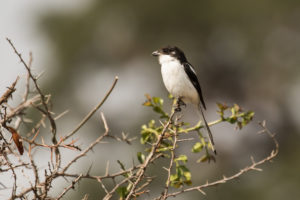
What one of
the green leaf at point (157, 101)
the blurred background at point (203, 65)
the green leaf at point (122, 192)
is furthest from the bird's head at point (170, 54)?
the blurred background at point (203, 65)

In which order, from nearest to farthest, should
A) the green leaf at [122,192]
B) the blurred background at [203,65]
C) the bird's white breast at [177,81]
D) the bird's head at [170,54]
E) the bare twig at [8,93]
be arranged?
the bare twig at [8,93]
the green leaf at [122,192]
the bird's white breast at [177,81]
the bird's head at [170,54]
the blurred background at [203,65]

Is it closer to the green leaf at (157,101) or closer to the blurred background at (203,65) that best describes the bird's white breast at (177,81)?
the green leaf at (157,101)

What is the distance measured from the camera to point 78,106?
21.6 meters

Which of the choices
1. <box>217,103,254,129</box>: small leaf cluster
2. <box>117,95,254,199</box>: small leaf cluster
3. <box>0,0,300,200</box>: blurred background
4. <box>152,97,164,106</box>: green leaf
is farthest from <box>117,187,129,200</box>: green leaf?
<box>0,0,300,200</box>: blurred background

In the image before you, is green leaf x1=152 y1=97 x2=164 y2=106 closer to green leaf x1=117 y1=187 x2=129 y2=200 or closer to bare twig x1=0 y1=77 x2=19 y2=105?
green leaf x1=117 y1=187 x2=129 y2=200

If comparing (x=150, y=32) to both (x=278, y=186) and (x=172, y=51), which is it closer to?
(x=278, y=186)

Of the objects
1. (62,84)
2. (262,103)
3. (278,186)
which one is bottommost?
(278,186)

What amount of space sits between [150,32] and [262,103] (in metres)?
5.48

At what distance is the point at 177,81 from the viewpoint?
21.9 ft

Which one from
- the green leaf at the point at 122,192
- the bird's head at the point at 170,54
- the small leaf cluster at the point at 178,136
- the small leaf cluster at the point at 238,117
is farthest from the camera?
the bird's head at the point at 170,54

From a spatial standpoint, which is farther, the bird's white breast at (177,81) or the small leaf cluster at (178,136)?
Result: the bird's white breast at (177,81)

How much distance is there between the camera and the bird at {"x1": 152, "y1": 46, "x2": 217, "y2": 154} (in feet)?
21.9

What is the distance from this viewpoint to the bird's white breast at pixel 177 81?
6652mm

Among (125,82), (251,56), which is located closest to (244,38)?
(251,56)
